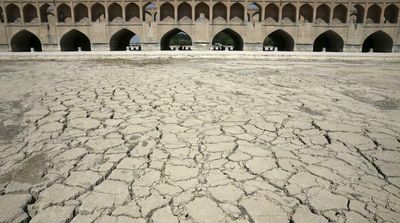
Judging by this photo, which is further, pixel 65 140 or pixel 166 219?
pixel 65 140

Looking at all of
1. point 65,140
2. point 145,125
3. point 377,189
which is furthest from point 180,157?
point 377,189

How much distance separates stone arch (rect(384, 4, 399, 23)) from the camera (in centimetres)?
2272

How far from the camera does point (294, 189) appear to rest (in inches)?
79.7

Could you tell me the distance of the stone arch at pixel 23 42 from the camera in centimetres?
2270

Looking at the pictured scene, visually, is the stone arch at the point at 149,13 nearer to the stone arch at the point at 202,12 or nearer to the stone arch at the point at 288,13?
the stone arch at the point at 202,12

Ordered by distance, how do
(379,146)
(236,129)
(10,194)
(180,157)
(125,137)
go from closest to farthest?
1. (10,194)
2. (180,157)
3. (379,146)
4. (125,137)
5. (236,129)

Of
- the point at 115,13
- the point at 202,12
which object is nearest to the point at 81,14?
the point at 115,13

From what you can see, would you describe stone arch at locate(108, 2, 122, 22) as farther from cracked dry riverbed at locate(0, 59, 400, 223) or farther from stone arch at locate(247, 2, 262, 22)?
cracked dry riverbed at locate(0, 59, 400, 223)

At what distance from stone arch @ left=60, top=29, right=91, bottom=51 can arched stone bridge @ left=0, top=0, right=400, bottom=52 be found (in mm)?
164

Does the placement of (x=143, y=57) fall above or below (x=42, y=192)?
above

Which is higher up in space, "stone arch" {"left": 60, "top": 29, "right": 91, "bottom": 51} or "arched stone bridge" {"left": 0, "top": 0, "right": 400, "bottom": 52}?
"arched stone bridge" {"left": 0, "top": 0, "right": 400, "bottom": 52}

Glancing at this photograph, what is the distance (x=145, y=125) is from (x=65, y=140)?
2.85 ft

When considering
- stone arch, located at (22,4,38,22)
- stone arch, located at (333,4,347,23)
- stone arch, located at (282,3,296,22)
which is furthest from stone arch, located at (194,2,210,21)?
stone arch, located at (22,4,38,22)

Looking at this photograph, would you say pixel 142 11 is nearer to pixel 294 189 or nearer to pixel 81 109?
pixel 81 109
